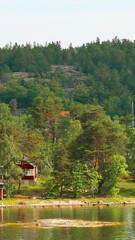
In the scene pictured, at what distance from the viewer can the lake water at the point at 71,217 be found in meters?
62.2

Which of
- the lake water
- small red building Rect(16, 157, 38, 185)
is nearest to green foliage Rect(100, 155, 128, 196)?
the lake water

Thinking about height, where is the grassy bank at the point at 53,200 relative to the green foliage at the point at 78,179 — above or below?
below

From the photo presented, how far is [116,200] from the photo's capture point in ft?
327

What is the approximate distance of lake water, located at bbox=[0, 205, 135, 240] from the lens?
204 ft

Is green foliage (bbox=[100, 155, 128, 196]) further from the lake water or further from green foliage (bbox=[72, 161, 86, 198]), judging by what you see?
the lake water

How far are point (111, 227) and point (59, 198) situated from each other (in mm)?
30792

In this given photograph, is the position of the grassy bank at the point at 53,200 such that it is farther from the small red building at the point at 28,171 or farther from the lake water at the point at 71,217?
the lake water at the point at 71,217

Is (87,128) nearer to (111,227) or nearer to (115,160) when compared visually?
(115,160)

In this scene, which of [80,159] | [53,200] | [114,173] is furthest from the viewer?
[80,159]

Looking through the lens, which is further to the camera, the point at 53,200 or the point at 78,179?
the point at 78,179

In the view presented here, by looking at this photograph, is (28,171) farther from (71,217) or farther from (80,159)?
(71,217)

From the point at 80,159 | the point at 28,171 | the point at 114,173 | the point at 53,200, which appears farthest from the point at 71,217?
the point at 28,171

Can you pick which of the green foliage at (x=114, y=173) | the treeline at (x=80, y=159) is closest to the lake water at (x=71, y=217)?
the green foliage at (x=114, y=173)

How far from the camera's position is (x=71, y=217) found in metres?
77.3
